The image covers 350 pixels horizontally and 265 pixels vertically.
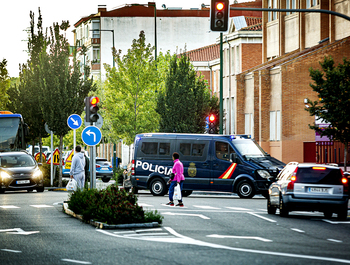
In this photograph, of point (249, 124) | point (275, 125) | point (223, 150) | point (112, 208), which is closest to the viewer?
point (112, 208)

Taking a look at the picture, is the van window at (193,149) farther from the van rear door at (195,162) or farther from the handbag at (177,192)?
the handbag at (177,192)

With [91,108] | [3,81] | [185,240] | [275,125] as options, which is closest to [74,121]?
[91,108]

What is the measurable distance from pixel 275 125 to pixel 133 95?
10740 mm

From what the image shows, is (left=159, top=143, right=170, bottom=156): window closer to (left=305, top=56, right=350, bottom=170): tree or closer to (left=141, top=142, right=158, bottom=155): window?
(left=141, top=142, right=158, bottom=155): window

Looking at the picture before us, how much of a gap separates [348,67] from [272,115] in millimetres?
16393

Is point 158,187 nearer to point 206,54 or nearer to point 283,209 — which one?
point 283,209

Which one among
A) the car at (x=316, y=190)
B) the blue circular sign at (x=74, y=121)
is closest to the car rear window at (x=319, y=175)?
the car at (x=316, y=190)

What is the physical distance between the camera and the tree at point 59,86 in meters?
36.4

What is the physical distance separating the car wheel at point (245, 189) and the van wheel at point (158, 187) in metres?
2.97

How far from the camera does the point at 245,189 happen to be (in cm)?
2780

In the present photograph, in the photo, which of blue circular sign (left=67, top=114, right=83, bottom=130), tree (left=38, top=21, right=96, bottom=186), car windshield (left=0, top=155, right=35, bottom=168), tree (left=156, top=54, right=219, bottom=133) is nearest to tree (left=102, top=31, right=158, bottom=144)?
tree (left=156, top=54, right=219, bottom=133)

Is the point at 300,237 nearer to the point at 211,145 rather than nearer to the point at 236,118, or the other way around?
the point at 211,145

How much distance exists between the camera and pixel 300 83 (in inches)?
1666

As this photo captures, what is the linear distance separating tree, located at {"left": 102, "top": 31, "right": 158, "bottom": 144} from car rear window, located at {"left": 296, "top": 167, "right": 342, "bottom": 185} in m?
30.9
